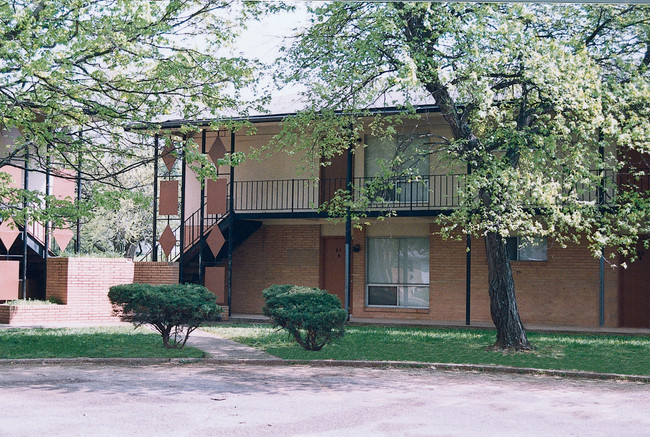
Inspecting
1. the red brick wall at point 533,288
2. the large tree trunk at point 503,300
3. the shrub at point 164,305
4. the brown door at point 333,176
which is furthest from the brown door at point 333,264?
the shrub at point 164,305

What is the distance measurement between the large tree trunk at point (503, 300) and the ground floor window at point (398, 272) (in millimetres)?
7359

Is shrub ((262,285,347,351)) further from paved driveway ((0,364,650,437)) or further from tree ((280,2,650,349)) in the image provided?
tree ((280,2,650,349))

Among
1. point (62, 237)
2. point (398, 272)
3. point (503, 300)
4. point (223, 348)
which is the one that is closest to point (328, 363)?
point (223, 348)

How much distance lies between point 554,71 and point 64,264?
13974 millimetres

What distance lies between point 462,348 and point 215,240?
31.1ft

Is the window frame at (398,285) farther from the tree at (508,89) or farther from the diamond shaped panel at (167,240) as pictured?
the tree at (508,89)

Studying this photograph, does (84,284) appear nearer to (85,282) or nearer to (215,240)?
(85,282)

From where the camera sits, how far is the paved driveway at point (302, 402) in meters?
7.41

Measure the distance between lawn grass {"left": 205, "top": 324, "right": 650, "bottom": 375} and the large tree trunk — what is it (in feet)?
1.29

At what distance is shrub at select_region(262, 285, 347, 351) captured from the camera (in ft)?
43.2

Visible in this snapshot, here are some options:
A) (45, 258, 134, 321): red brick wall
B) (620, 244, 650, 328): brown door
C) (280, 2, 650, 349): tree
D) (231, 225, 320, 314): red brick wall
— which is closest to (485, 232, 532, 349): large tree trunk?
(280, 2, 650, 349): tree

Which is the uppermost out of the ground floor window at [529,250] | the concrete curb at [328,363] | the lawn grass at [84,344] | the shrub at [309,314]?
the ground floor window at [529,250]

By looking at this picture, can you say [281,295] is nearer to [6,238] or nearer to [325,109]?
[325,109]

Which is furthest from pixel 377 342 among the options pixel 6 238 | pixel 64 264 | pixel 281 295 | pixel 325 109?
pixel 6 238
